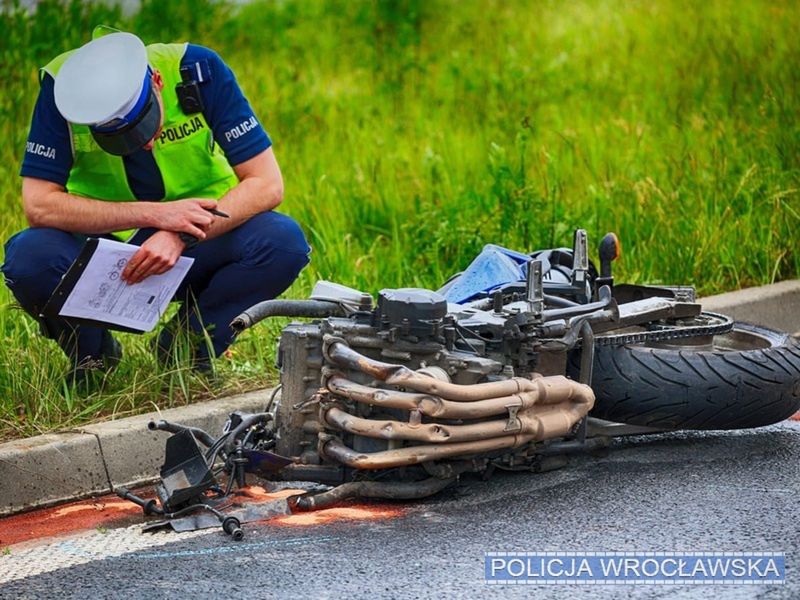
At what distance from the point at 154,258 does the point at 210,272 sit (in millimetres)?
491

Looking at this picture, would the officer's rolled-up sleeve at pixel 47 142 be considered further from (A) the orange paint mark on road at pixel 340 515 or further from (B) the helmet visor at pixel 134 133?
(A) the orange paint mark on road at pixel 340 515

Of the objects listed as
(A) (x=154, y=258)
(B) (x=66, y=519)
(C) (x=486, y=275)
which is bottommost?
(B) (x=66, y=519)

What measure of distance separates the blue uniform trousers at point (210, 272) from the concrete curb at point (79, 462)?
539mm

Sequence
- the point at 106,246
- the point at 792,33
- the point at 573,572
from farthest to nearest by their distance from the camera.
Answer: the point at 792,33 → the point at 106,246 → the point at 573,572

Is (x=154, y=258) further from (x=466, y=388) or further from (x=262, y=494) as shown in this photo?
(x=466, y=388)

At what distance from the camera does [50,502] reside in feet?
14.2

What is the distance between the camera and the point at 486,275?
4.81m

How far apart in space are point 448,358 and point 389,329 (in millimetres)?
194

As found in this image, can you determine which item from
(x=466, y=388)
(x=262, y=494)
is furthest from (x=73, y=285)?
(x=466, y=388)

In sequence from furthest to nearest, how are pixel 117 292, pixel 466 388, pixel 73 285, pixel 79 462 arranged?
1. pixel 117 292
2. pixel 73 285
3. pixel 79 462
4. pixel 466 388

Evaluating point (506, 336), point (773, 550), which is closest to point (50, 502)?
point (506, 336)

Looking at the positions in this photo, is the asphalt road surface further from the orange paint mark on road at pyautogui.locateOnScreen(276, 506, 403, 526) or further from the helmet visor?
the helmet visor

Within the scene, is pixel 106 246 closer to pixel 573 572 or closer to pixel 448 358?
pixel 448 358

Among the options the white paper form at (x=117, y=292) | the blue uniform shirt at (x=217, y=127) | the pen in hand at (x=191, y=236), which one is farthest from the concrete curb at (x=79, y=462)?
Result: the blue uniform shirt at (x=217, y=127)
